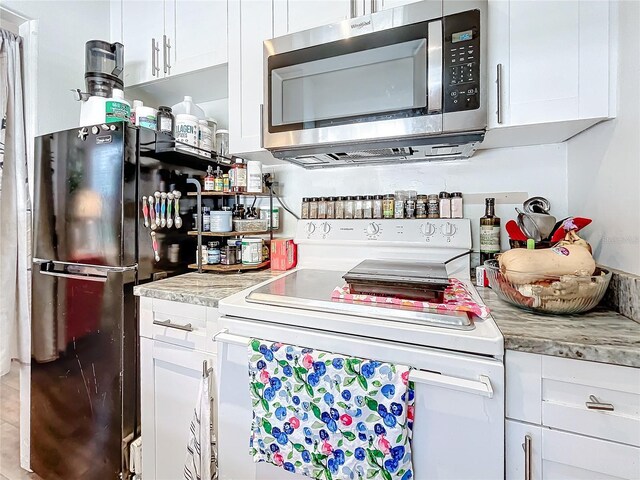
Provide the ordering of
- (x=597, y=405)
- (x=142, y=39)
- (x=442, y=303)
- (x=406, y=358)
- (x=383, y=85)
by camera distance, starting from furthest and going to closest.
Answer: (x=142, y=39), (x=383, y=85), (x=442, y=303), (x=406, y=358), (x=597, y=405)

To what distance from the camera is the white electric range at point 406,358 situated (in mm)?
682

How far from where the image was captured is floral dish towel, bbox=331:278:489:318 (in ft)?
2.64

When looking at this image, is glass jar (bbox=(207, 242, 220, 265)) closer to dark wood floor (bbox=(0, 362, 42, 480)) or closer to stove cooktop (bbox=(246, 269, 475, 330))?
stove cooktop (bbox=(246, 269, 475, 330))

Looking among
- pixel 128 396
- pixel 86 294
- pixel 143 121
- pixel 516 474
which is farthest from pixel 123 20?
pixel 516 474

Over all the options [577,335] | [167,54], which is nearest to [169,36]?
[167,54]

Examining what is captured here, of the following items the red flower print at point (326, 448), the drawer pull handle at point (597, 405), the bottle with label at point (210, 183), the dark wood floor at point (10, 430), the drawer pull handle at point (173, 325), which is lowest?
the dark wood floor at point (10, 430)

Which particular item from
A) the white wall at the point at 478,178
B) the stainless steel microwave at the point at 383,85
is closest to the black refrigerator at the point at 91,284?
the stainless steel microwave at the point at 383,85

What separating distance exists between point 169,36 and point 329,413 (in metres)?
1.85

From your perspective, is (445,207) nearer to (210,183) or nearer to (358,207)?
(358,207)

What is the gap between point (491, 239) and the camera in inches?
47.7

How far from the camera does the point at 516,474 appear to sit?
688 mm

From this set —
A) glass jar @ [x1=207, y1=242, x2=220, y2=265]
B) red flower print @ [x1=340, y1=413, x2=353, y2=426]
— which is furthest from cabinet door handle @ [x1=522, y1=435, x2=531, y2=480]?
glass jar @ [x1=207, y1=242, x2=220, y2=265]

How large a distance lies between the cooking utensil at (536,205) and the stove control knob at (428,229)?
0.34 m

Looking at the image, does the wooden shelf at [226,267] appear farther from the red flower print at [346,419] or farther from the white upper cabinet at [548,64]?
the white upper cabinet at [548,64]
